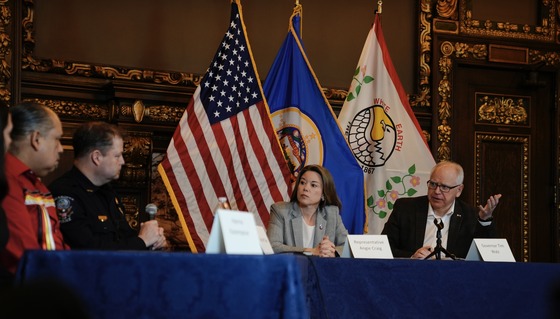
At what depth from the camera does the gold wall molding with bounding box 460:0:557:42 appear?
7145mm

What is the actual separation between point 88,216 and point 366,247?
4.04 ft

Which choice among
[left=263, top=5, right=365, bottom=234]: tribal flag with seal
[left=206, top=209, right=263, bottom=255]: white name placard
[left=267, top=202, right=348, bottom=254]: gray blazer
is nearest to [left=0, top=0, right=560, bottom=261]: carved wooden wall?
[left=263, top=5, right=365, bottom=234]: tribal flag with seal

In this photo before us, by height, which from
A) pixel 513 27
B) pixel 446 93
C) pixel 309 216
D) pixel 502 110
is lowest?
pixel 309 216

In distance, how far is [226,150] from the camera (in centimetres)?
568

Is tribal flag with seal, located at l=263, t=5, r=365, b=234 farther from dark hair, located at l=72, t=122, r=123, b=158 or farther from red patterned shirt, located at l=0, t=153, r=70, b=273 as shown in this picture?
red patterned shirt, located at l=0, t=153, r=70, b=273

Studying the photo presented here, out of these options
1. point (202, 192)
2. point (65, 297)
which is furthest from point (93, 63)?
point (65, 297)

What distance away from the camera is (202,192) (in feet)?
18.1

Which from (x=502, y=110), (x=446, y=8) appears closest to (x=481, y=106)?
(x=502, y=110)

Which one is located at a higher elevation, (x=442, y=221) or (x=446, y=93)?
(x=446, y=93)

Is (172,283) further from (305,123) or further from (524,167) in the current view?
(524,167)

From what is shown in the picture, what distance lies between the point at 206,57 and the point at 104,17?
31.3 inches

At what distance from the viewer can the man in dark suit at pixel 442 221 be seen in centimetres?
478

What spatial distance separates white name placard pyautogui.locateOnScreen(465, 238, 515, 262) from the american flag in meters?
A: 1.82

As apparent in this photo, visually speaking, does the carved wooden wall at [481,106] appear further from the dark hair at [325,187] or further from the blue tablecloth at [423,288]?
the blue tablecloth at [423,288]
